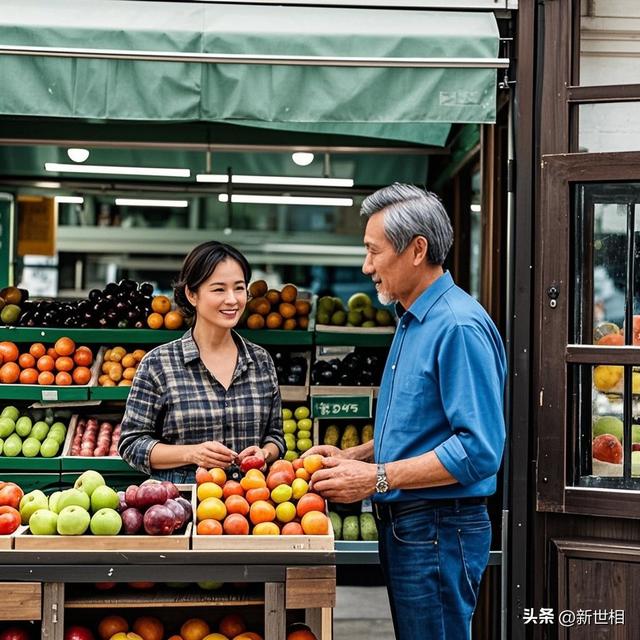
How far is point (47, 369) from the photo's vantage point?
523 cm

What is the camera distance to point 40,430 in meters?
5.19

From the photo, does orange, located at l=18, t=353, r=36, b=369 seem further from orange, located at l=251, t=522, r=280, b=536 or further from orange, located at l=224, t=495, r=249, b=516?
orange, located at l=251, t=522, r=280, b=536

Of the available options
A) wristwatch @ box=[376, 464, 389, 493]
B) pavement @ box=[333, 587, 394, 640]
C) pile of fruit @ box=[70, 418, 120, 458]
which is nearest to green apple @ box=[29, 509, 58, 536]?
wristwatch @ box=[376, 464, 389, 493]

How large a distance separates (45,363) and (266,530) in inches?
109

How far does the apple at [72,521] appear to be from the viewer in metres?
2.79

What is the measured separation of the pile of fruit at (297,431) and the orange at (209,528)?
7.58 ft

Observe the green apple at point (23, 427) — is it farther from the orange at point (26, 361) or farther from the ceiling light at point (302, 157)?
the ceiling light at point (302, 157)

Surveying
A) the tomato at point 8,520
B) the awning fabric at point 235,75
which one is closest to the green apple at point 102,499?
the tomato at point 8,520

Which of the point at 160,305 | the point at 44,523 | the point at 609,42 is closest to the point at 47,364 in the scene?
the point at 160,305

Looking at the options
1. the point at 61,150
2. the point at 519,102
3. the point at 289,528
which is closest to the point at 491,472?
the point at 289,528

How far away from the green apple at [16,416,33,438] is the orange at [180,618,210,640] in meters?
2.41

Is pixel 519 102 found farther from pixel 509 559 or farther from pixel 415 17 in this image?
pixel 509 559

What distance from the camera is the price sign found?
5.21 meters

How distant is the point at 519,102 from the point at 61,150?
456cm
